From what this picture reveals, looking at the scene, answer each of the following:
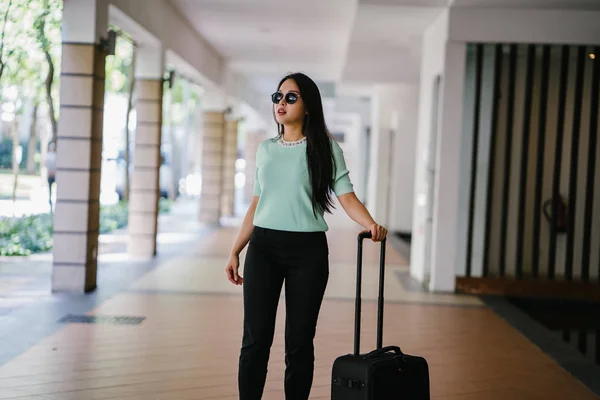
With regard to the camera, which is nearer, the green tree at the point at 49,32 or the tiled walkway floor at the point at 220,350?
the tiled walkway floor at the point at 220,350

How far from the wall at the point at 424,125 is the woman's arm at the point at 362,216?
5.26 meters

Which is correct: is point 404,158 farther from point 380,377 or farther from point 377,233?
point 380,377

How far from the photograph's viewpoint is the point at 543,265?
8.62 m

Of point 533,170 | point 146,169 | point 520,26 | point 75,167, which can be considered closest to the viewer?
point 75,167

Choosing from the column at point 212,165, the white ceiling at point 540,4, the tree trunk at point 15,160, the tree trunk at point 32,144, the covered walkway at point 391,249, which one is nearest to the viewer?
the covered walkway at point 391,249

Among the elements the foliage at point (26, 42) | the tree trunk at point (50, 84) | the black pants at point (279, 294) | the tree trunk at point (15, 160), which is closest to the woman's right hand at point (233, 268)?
the black pants at point (279, 294)

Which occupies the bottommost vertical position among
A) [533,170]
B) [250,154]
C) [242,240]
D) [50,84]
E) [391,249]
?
[391,249]

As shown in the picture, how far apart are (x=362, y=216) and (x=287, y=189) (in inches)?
11.3

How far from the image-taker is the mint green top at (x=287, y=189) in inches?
116

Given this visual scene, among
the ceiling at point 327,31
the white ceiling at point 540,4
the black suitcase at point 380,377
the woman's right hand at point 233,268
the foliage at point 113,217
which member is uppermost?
the ceiling at point 327,31

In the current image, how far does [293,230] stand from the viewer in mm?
2936

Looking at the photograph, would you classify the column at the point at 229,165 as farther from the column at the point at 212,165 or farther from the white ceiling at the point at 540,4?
Result: the white ceiling at the point at 540,4

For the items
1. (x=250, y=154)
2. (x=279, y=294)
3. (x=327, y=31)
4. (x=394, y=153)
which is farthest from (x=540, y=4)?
(x=250, y=154)

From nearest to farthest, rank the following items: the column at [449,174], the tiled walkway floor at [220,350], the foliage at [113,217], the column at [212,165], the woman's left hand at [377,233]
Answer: the woman's left hand at [377,233] → the tiled walkway floor at [220,350] → the column at [449,174] → the foliage at [113,217] → the column at [212,165]
